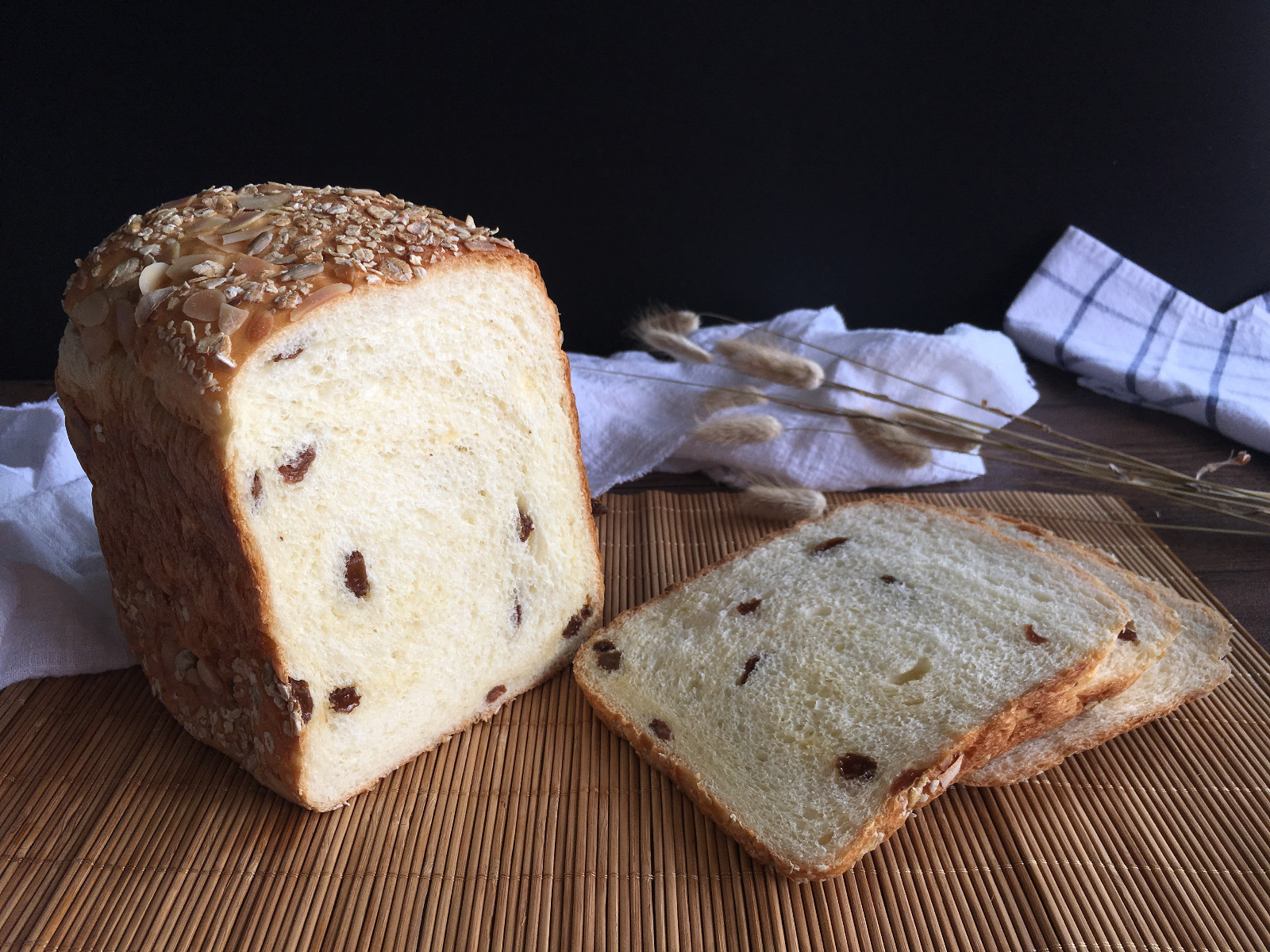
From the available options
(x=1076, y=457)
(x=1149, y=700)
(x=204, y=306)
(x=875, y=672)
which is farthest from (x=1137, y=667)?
(x=204, y=306)

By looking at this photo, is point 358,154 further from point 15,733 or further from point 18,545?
point 15,733

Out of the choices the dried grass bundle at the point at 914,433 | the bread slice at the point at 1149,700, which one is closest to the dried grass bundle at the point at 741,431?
the dried grass bundle at the point at 914,433

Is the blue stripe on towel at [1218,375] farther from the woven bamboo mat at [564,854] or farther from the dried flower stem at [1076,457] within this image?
the woven bamboo mat at [564,854]

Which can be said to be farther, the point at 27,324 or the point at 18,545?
the point at 27,324

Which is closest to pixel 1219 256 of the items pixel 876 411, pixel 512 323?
pixel 876 411

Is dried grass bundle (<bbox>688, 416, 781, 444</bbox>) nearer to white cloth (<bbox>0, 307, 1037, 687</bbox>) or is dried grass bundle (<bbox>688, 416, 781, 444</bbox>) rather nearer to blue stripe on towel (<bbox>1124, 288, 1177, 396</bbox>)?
white cloth (<bbox>0, 307, 1037, 687</bbox>)

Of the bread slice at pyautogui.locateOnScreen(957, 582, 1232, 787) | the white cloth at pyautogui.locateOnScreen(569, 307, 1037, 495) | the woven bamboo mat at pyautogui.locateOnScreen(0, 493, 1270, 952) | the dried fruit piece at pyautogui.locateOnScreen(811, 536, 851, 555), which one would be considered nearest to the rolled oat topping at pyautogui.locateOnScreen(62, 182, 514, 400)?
the woven bamboo mat at pyautogui.locateOnScreen(0, 493, 1270, 952)

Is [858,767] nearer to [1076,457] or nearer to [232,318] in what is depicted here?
[232,318]

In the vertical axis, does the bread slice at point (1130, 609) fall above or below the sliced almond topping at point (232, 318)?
below
